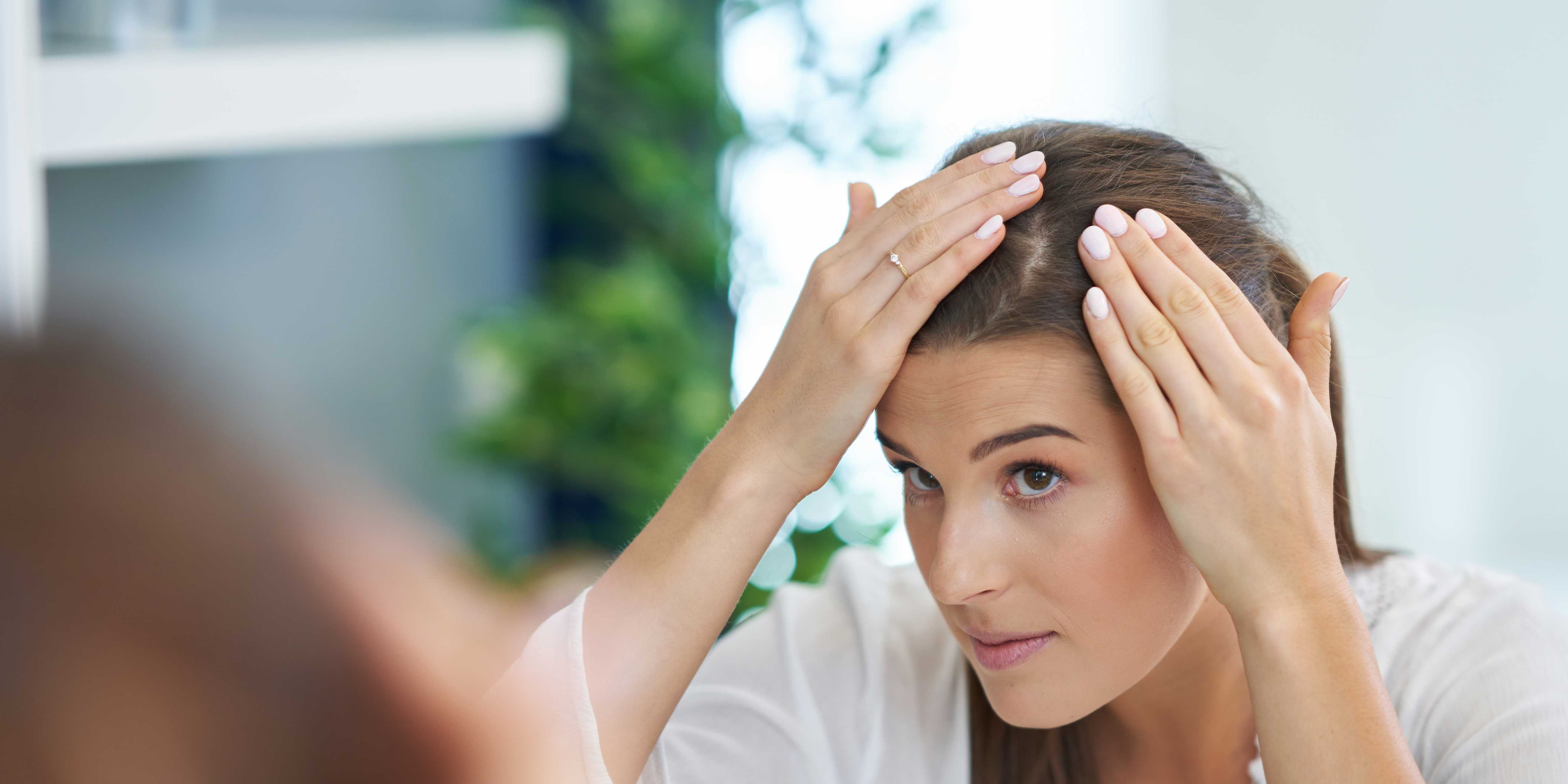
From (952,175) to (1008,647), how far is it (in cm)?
44

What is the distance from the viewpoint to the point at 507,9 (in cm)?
233

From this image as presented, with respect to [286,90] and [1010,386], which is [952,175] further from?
[286,90]

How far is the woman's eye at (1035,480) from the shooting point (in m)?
1.02

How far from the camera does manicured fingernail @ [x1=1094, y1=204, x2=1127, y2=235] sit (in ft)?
3.23

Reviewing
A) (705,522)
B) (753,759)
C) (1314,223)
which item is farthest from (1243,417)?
(1314,223)

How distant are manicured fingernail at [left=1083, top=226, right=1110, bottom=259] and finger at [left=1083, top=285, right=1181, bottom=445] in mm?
30

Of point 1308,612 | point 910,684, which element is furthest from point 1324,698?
point 910,684

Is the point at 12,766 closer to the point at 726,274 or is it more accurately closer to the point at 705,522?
the point at 705,522

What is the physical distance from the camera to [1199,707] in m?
1.23

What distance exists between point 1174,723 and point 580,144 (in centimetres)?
190

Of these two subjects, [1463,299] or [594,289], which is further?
[1463,299]

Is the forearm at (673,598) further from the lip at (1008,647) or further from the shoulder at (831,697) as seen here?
the lip at (1008,647)

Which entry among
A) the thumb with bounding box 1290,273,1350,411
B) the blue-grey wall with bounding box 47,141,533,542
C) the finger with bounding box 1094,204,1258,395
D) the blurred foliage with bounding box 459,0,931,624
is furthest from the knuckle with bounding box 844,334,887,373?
the blurred foliage with bounding box 459,0,931,624

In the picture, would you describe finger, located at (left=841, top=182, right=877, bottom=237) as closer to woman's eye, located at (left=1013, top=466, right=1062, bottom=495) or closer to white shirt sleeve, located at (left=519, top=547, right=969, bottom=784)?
woman's eye, located at (left=1013, top=466, right=1062, bottom=495)
